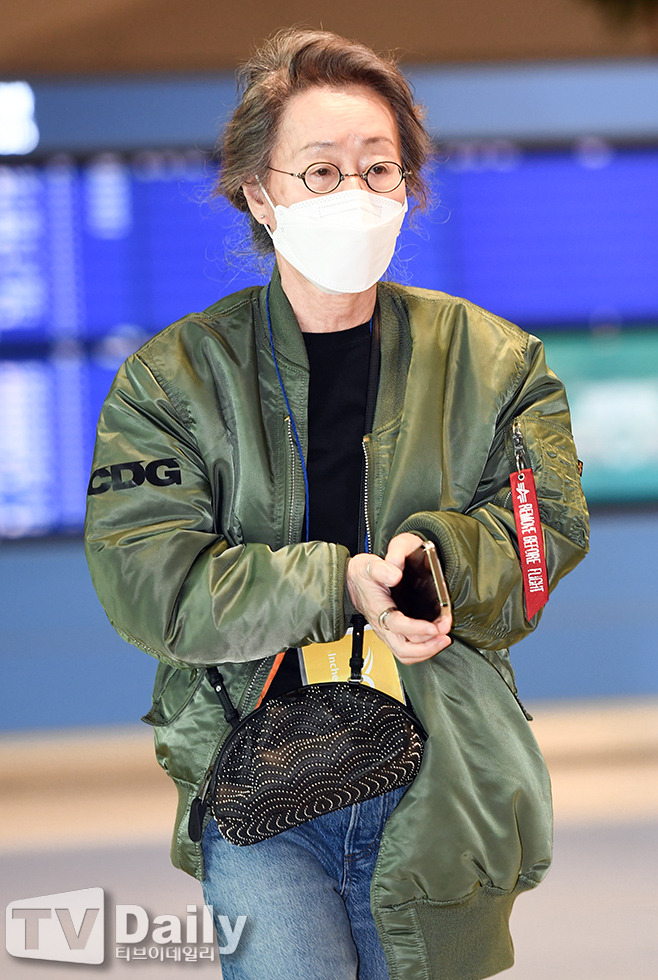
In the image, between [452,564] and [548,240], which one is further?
[548,240]

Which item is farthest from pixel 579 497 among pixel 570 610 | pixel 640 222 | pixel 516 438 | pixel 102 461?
pixel 640 222

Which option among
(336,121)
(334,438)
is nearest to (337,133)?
(336,121)

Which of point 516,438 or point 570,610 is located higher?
point 516,438

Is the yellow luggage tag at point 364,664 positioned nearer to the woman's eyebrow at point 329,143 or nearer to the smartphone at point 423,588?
the smartphone at point 423,588

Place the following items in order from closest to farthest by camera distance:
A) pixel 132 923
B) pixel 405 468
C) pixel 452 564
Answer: pixel 452 564 → pixel 405 468 → pixel 132 923

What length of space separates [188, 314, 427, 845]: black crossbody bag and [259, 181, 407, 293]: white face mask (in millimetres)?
593

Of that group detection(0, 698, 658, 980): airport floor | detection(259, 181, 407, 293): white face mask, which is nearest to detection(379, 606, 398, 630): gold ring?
detection(259, 181, 407, 293): white face mask

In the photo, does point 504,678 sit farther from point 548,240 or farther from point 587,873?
point 548,240

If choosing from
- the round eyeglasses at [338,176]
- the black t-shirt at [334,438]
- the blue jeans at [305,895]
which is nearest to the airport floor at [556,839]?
the blue jeans at [305,895]

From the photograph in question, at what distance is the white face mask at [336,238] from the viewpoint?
157 cm

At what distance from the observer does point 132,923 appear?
262cm

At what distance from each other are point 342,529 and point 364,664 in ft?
0.61

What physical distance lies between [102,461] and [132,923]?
5.23 ft

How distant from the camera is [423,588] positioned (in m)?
1.35
